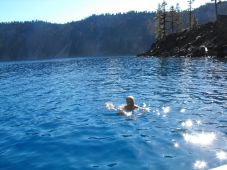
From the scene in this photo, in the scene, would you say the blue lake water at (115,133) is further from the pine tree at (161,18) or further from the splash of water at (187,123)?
the pine tree at (161,18)

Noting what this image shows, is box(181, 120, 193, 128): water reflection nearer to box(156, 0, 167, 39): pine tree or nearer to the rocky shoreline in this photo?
the rocky shoreline

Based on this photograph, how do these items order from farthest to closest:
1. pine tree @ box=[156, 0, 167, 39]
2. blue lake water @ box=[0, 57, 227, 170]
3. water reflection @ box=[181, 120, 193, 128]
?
pine tree @ box=[156, 0, 167, 39]
water reflection @ box=[181, 120, 193, 128]
blue lake water @ box=[0, 57, 227, 170]

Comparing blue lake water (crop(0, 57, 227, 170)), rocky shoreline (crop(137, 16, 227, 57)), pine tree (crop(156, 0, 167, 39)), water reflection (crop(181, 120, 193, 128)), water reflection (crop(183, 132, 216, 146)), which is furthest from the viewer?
pine tree (crop(156, 0, 167, 39))

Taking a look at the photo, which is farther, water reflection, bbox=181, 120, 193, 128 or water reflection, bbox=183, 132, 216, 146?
water reflection, bbox=181, 120, 193, 128

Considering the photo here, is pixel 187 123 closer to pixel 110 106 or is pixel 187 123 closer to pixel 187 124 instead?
pixel 187 124

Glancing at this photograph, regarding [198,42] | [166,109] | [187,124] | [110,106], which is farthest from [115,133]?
[198,42]

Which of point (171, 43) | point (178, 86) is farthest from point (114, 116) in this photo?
point (171, 43)

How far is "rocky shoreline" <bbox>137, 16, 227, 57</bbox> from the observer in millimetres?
74863

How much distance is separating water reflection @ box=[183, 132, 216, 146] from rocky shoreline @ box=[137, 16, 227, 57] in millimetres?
55228

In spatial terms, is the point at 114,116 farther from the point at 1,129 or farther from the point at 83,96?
the point at 83,96

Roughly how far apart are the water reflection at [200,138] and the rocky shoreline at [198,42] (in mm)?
55228

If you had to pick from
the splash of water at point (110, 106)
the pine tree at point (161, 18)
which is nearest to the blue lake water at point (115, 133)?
the splash of water at point (110, 106)

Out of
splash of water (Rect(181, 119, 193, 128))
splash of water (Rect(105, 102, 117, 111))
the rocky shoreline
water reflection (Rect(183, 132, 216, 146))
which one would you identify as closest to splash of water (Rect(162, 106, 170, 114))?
splash of water (Rect(181, 119, 193, 128))

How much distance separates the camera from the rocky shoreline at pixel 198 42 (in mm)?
74863
